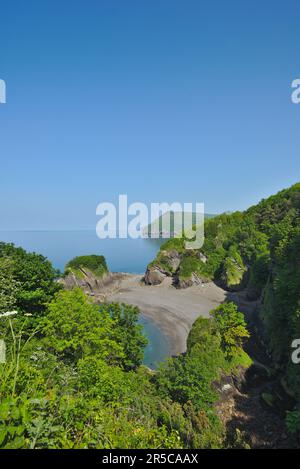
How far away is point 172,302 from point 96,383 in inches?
1510

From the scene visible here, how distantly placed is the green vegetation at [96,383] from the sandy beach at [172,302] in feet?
38.4

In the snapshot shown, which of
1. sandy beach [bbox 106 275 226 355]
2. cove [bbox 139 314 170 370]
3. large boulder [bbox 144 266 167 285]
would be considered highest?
large boulder [bbox 144 266 167 285]

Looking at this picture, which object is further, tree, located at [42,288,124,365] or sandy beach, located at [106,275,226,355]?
sandy beach, located at [106,275,226,355]

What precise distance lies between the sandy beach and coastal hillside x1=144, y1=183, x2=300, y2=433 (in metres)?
2.97

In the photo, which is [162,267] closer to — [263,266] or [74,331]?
[263,266]

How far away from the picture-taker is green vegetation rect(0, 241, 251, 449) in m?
3.69

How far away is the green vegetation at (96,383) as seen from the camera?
369cm

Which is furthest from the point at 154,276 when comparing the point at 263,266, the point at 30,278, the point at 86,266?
the point at 30,278

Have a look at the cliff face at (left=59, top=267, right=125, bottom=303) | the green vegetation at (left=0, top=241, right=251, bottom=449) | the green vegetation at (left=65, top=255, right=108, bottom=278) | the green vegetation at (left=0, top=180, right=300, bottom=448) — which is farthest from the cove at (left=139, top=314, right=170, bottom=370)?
the green vegetation at (left=65, top=255, right=108, bottom=278)

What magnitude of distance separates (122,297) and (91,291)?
869 centimetres

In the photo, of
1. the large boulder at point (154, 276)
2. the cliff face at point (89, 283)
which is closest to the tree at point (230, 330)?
the cliff face at point (89, 283)

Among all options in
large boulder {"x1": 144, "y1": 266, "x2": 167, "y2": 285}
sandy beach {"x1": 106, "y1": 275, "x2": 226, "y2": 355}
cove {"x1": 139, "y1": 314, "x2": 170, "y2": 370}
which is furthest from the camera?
large boulder {"x1": 144, "y1": 266, "x2": 167, "y2": 285}

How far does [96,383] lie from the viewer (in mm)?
8648

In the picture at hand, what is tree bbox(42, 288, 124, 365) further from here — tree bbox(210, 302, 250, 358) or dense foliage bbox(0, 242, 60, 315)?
tree bbox(210, 302, 250, 358)
